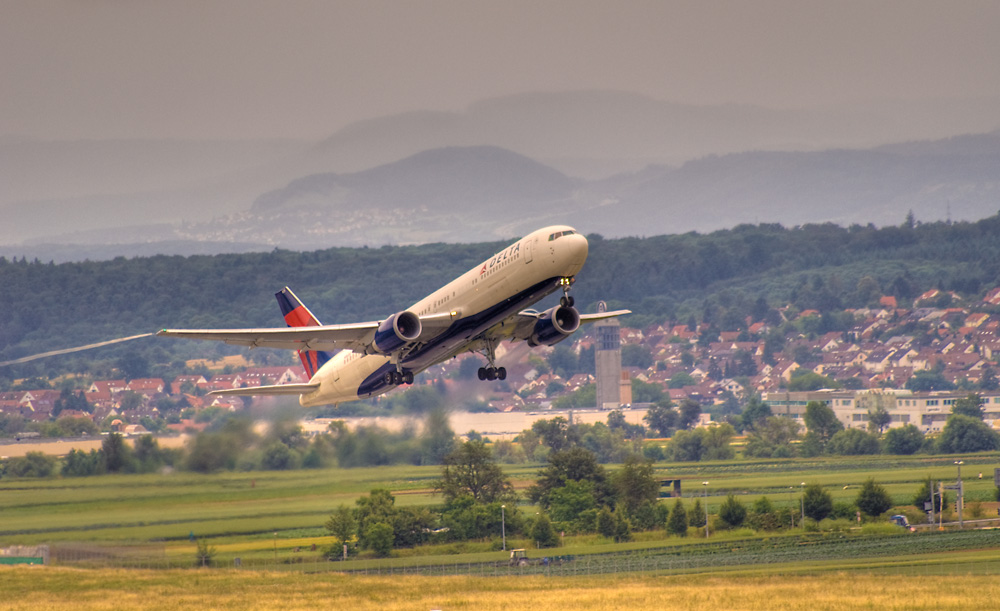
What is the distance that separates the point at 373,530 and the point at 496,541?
937cm

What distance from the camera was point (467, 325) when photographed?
54250 millimetres


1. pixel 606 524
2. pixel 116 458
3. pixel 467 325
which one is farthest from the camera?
pixel 606 524

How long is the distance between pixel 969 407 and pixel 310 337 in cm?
14959

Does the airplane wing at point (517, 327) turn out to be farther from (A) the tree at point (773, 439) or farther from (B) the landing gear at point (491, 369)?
(A) the tree at point (773, 439)

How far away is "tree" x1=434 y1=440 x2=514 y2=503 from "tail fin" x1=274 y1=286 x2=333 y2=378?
27519mm

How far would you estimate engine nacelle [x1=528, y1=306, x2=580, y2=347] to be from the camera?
55.6 meters

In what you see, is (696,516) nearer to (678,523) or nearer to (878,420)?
(678,523)

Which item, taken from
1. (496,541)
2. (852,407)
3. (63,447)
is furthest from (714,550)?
(852,407)

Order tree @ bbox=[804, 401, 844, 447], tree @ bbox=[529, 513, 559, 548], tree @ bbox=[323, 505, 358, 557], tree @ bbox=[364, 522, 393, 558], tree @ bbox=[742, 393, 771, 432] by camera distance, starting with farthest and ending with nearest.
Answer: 1. tree @ bbox=[742, 393, 771, 432]
2. tree @ bbox=[804, 401, 844, 447]
3. tree @ bbox=[529, 513, 559, 548]
4. tree @ bbox=[364, 522, 393, 558]
5. tree @ bbox=[323, 505, 358, 557]

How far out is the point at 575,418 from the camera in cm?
19688

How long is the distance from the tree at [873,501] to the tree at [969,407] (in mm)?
92076

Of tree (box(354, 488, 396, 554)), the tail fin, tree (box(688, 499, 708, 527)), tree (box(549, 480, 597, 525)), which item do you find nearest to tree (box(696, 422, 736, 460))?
tree (box(549, 480, 597, 525))

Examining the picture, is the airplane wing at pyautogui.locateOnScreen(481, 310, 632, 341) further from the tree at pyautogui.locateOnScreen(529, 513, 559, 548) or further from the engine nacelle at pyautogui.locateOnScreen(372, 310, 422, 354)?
the tree at pyautogui.locateOnScreen(529, 513, 559, 548)

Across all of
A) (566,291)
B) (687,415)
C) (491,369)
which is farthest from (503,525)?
(687,415)
